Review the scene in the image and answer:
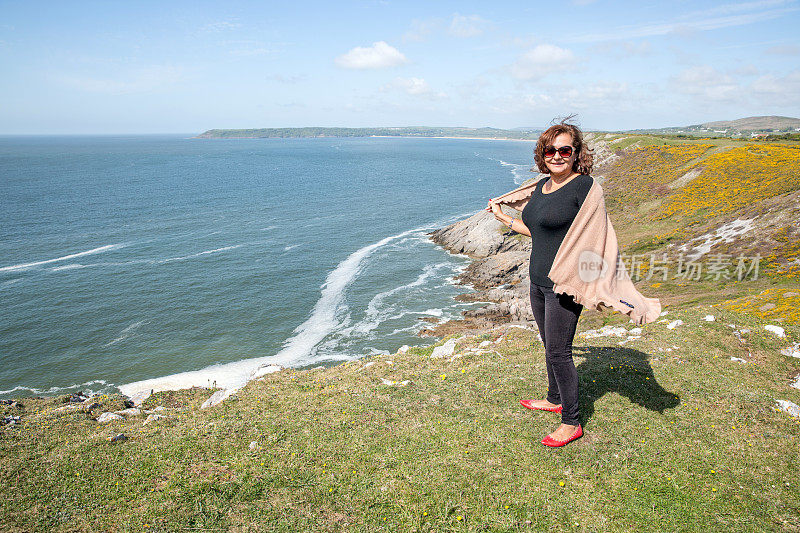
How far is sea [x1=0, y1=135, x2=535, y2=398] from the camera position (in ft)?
105

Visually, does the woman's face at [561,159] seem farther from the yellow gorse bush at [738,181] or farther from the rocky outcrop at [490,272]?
the yellow gorse bush at [738,181]

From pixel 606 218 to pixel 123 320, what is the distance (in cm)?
4284

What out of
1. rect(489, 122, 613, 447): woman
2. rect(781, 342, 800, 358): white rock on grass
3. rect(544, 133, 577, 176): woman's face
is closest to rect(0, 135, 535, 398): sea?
rect(489, 122, 613, 447): woman

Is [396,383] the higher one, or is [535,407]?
[535,407]

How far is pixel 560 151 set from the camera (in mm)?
6113

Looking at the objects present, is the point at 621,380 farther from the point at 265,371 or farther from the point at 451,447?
the point at 265,371

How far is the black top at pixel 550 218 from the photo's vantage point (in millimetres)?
6004

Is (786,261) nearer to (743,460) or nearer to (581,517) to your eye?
(743,460)

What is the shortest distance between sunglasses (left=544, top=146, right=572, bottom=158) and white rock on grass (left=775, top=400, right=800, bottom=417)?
7.63 meters

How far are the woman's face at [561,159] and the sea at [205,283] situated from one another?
14.2 metres

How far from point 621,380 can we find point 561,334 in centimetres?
448

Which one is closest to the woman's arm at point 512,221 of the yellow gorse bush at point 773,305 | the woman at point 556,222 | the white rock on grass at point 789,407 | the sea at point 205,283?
the woman at point 556,222

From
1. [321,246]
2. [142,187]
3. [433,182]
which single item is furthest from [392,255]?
[142,187]

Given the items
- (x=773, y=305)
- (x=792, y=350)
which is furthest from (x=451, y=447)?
(x=773, y=305)
